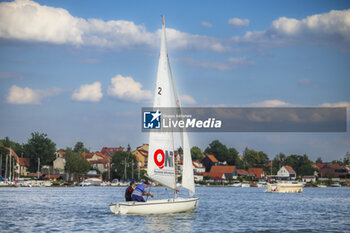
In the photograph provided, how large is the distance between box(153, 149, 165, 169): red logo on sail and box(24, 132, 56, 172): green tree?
149 meters

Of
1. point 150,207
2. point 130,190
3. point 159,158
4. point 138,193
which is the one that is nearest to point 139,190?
point 138,193

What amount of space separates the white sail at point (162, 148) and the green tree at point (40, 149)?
5856 inches

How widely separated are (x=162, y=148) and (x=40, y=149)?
149 m

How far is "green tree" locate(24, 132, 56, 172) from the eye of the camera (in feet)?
599

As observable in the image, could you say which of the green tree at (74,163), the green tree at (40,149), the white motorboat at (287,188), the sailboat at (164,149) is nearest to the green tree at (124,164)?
the green tree at (74,163)

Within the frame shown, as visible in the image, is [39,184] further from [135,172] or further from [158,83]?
[158,83]

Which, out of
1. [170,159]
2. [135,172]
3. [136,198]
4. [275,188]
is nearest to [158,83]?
[170,159]

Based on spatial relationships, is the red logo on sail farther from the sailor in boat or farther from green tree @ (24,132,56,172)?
green tree @ (24,132,56,172)

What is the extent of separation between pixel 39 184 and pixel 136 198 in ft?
382

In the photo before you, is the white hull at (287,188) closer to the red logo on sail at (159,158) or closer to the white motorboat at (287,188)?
the white motorboat at (287,188)

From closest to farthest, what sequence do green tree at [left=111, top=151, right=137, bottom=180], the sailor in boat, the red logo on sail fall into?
the sailor in boat < the red logo on sail < green tree at [left=111, top=151, right=137, bottom=180]

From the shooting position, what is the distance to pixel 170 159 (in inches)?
1580

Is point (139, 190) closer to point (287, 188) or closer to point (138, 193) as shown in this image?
point (138, 193)

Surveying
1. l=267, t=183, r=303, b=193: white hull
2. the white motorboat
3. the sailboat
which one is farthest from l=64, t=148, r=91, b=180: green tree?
the sailboat
